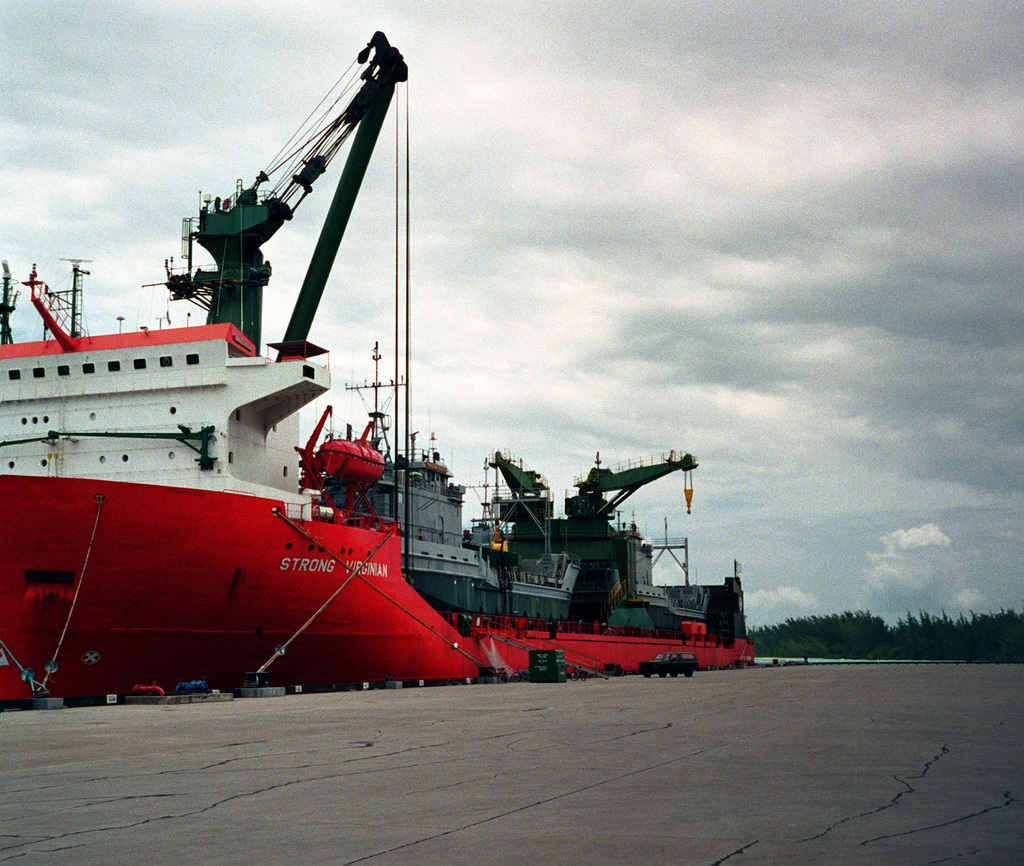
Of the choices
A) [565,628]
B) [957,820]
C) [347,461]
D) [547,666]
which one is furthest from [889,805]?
[565,628]

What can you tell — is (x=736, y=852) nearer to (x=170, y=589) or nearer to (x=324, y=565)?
(x=170, y=589)

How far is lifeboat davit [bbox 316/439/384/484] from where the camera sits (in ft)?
102

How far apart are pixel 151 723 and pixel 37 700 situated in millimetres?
5940

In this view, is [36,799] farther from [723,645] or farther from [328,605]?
[723,645]

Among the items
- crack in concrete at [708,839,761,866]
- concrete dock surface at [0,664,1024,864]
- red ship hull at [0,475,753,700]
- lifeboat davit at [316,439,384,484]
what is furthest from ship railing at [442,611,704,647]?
crack in concrete at [708,839,761,866]

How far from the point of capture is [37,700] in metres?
21.0

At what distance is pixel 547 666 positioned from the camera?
126ft

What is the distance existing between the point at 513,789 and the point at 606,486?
55882mm

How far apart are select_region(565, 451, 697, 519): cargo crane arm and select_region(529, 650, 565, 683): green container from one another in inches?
1035

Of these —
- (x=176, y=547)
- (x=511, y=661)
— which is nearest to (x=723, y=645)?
(x=511, y=661)

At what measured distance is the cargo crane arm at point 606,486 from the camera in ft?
209

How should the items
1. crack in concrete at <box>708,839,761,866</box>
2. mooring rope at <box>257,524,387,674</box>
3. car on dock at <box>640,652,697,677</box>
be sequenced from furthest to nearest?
car on dock at <box>640,652,697,677</box> → mooring rope at <box>257,524,387,674</box> → crack in concrete at <box>708,839,761,866</box>

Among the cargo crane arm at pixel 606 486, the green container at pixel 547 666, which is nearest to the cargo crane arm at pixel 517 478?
the cargo crane arm at pixel 606 486

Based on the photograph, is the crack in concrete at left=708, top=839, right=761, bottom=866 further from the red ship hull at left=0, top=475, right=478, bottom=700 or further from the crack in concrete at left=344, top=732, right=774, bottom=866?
the red ship hull at left=0, top=475, right=478, bottom=700
